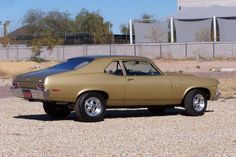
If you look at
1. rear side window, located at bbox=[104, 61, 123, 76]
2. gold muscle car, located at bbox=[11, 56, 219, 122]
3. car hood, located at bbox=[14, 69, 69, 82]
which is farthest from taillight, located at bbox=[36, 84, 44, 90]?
rear side window, located at bbox=[104, 61, 123, 76]

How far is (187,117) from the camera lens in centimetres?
1577

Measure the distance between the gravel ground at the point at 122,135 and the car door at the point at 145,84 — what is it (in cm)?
51

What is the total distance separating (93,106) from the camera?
14.7 meters

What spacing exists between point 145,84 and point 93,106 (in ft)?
4.69

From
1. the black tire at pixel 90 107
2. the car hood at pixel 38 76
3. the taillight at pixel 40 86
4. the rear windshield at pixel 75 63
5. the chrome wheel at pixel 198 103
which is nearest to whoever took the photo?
the taillight at pixel 40 86

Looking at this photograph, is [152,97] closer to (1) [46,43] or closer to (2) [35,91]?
(2) [35,91]

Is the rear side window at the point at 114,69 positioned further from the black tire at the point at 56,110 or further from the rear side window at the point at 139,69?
the black tire at the point at 56,110

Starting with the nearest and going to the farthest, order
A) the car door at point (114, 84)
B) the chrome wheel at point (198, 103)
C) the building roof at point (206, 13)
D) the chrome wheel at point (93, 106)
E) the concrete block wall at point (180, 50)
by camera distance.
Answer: the chrome wheel at point (93, 106) < the car door at point (114, 84) < the chrome wheel at point (198, 103) < the concrete block wall at point (180, 50) < the building roof at point (206, 13)

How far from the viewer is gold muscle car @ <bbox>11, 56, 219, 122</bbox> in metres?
14.4

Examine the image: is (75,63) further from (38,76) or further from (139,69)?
(139,69)

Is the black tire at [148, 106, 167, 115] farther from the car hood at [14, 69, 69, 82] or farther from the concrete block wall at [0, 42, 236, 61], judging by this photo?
the concrete block wall at [0, 42, 236, 61]

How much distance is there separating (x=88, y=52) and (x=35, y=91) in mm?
54949

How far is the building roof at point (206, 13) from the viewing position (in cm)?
8331

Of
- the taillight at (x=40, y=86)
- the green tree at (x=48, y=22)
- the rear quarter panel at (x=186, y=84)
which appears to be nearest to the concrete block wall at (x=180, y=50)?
the green tree at (x=48, y=22)
